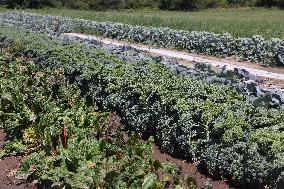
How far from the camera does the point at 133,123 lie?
364 inches

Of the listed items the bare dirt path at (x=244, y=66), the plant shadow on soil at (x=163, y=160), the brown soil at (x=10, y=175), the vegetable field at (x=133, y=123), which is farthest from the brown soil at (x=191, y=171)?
the bare dirt path at (x=244, y=66)

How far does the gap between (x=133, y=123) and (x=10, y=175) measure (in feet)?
8.20

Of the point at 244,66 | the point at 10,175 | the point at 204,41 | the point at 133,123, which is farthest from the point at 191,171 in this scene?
the point at 204,41

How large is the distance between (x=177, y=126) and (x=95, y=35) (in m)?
29.0

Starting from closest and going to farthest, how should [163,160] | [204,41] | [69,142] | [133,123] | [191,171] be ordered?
[191,171], [69,142], [163,160], [133,123], [204,41]

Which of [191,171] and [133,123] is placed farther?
[133,123]

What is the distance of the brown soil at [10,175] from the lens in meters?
7.47

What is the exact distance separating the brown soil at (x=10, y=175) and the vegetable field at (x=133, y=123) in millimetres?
156

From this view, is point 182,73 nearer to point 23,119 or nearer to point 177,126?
point 177,126

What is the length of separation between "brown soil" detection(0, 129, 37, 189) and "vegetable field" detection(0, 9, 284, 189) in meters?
0.16

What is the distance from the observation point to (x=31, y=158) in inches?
300

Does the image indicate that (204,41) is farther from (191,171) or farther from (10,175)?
(10,175)

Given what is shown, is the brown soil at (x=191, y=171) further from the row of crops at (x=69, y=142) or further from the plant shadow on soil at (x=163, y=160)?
the row of crops at (x=69, y=142)

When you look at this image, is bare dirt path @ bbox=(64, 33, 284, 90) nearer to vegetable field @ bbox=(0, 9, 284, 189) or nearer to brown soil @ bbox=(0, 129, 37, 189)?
vegetable field @ bbox=(0, 9, 284, 189)
